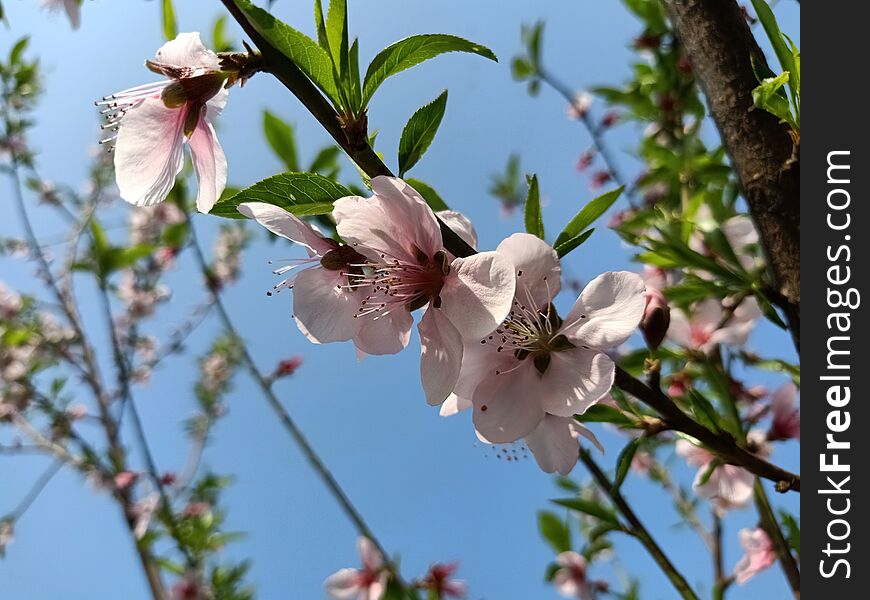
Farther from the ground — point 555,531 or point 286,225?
point 286,225

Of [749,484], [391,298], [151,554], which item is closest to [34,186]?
[151,554]

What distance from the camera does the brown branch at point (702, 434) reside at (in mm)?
578

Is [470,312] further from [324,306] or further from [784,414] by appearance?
[784,414]

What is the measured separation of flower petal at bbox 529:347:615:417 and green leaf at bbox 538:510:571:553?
96 centimetres

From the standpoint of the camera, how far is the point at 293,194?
528 millimetres

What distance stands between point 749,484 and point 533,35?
1.67m

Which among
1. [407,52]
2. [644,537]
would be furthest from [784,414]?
[407,52]

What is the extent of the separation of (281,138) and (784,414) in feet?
3.68

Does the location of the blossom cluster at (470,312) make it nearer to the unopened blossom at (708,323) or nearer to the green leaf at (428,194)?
the green leaf at (428,194)

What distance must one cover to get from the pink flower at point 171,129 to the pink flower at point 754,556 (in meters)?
1.21

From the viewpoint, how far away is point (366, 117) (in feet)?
1.77

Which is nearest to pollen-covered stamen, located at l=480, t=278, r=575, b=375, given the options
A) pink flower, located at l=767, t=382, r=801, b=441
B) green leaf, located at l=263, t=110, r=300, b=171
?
pink flower, located at l=767, t=382, r=801, b=441

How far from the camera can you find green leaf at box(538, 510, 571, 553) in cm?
146

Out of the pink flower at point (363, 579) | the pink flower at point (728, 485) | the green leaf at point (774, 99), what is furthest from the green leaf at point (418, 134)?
the pink flower at point (363, 579)
